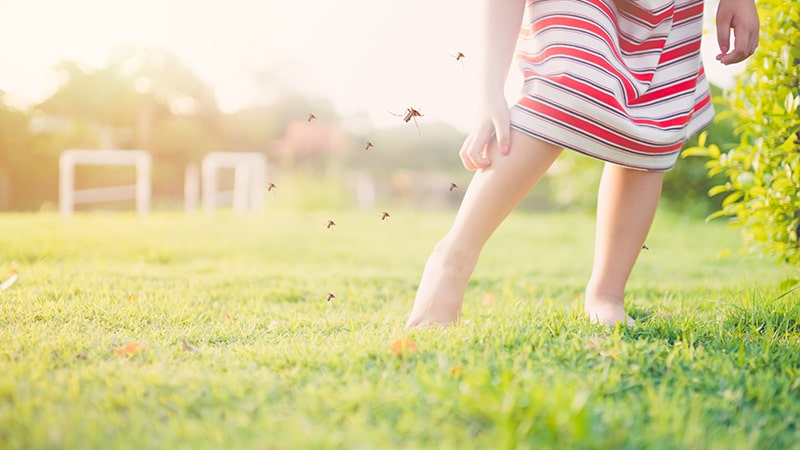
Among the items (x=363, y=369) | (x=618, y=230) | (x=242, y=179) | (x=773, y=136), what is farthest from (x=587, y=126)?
(x=242, y=179)

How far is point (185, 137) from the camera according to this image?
44.3 feet

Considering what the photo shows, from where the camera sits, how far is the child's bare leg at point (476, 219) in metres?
1.46

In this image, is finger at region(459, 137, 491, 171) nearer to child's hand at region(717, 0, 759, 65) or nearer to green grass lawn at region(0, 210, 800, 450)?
green grass lawn at region(0, 210, 800, 450)

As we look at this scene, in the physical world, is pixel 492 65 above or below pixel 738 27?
below

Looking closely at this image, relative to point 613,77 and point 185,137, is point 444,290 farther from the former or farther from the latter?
point 185,137

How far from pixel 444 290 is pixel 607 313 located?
48 centimetres

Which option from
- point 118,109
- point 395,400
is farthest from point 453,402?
point 118,109

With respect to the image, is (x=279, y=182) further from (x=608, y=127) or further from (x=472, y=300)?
(x=608, y=127)

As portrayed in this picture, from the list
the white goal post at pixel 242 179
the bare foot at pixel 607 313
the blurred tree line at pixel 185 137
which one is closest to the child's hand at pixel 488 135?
the bare foot at pixel 607 313

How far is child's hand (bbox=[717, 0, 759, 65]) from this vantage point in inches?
65.6

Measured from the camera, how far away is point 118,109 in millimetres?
13242

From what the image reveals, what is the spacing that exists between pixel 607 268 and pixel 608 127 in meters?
0.44

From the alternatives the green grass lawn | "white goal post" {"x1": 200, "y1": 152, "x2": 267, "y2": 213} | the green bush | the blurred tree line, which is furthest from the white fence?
the green bush

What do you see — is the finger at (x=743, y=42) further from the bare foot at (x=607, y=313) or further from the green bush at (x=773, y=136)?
the bare foot at (x=607, y=313)
